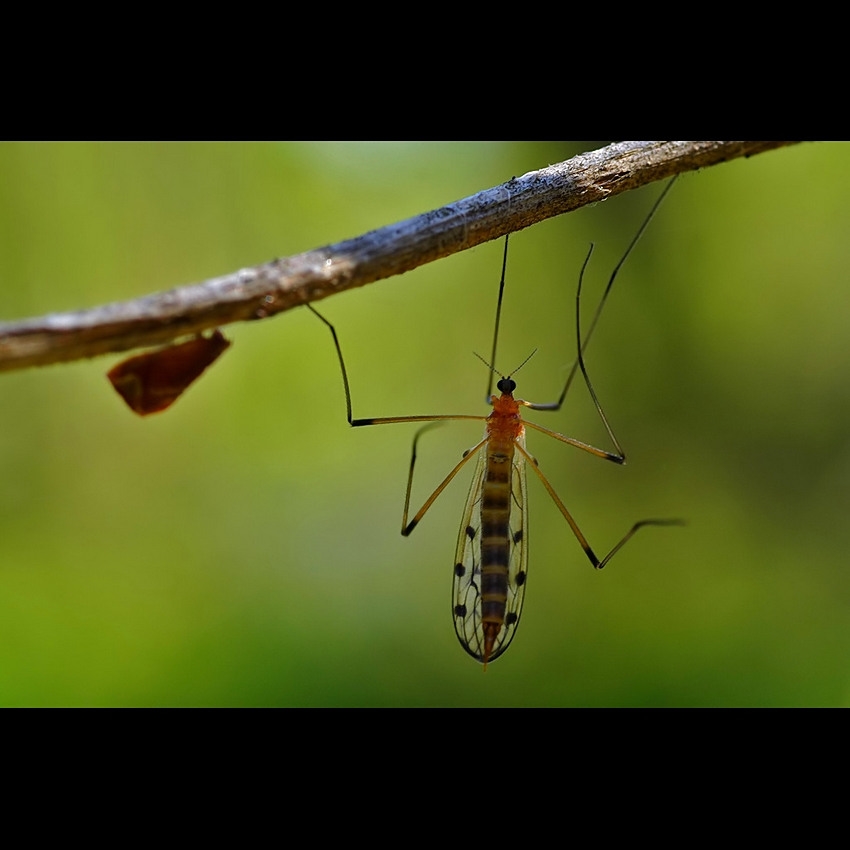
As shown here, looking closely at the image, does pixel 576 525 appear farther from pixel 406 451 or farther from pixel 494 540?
pixel 406 451

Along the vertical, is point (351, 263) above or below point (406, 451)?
above

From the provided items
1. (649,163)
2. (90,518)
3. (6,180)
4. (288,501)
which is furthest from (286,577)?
(649,163)

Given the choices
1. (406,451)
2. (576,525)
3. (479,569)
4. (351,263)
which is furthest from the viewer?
(406,451)

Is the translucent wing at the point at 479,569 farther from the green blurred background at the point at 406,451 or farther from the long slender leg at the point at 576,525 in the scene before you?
the green blurred background at the point at 406,451

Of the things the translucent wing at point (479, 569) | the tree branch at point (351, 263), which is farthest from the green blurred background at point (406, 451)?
the tree branch at point (351, 263)

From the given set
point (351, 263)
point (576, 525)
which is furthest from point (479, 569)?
point (351, 263)

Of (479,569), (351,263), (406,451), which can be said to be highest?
(351,263)

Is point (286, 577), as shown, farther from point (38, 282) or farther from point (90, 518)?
point (38, 282)

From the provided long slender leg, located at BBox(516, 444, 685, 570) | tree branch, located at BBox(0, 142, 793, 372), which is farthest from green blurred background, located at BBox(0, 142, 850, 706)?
tree branch, located at BBox(0, 142, 793, 372)
